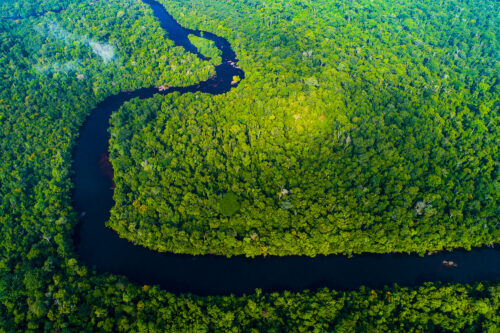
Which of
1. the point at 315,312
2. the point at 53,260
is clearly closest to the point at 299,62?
the point at 315,312

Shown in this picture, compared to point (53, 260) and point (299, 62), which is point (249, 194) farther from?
point (299, 62)

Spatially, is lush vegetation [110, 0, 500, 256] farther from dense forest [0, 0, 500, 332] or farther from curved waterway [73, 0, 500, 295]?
curved waterway [73, 0, 500, 295]

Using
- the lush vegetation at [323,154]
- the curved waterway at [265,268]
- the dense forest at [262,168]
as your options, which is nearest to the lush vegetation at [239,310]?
the dense forest at [262,168]

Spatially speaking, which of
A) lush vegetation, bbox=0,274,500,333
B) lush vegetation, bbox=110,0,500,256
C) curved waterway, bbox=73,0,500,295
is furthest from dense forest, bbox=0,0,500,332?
curved waterway, bbox=73,0,500,295

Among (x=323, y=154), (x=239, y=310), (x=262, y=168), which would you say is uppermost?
(x=323, y=154)

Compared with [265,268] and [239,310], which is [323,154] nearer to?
[265,268]

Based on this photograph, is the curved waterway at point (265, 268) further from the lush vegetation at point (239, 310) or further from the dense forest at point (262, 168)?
the lush vegetation at point (239, 310)

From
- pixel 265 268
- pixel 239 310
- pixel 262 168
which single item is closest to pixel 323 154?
pixel 262 168
